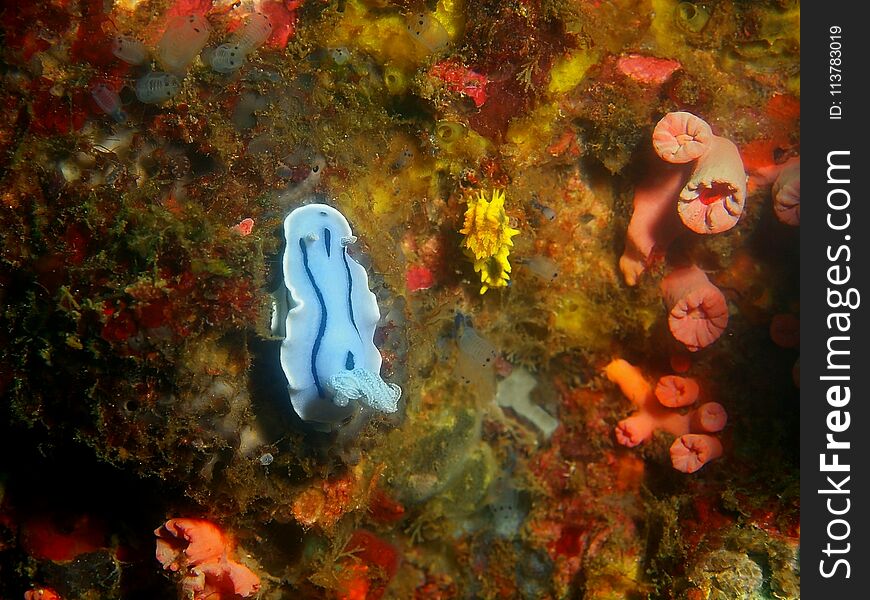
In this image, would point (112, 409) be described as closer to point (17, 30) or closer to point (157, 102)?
point (157, 102)

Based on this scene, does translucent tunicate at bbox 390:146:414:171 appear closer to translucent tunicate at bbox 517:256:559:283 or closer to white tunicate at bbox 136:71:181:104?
translucent tunicate at bbox 517:256:559:283

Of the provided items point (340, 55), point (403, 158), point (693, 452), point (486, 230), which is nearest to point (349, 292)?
point (486, 230)

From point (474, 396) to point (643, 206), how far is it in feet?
7.79

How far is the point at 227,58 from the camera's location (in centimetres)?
368

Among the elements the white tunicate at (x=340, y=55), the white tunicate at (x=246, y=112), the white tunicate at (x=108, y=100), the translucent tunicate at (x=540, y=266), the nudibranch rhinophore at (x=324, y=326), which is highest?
the white tunicate at (x=340, y=55)

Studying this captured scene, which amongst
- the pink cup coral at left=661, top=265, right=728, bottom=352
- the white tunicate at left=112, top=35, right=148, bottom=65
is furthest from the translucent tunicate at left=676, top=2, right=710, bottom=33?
the white tunicate at left=112, top=35, right=148, bottom=65

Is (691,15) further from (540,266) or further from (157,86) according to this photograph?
(157,86)

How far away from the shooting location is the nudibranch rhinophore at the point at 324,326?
3.44 metres

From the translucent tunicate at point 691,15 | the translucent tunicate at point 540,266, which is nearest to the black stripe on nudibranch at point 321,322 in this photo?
the translucent tunicate at point 540,266

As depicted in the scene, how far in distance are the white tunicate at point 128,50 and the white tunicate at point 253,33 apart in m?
0.59

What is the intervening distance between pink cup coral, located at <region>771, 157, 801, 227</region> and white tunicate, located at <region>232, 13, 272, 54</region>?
161 inches

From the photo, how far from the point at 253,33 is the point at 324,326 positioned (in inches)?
83.2

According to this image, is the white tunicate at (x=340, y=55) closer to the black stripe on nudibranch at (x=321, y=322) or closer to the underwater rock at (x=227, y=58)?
the underwater rock at (x=227, y=58)

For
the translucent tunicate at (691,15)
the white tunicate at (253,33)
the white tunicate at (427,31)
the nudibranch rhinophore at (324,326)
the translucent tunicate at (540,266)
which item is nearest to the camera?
the nudibranch rhinophore at (324,326)
